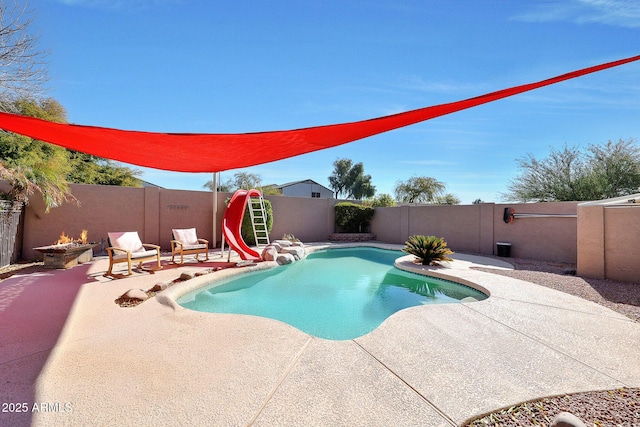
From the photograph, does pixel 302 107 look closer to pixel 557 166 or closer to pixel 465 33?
pixel 465 33

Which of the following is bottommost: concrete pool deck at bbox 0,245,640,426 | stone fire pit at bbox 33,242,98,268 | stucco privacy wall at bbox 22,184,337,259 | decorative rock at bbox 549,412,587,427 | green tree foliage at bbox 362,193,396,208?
concrete pool deck at bbox 0,245,640,426

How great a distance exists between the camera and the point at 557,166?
521 inches

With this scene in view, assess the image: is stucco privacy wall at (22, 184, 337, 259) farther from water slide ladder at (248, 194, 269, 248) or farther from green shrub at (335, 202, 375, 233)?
green shrub at (335, 202, 375, 233)

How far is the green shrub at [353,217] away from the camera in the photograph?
1346 centimetres

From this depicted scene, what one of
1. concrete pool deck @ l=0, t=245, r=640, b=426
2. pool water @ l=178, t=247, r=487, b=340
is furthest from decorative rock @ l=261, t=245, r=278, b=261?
concrete pool deck @ l=0, t=245, r=640, b=426

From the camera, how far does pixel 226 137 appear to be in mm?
3246

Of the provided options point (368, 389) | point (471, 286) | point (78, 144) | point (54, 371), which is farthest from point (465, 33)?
point (54, 371)

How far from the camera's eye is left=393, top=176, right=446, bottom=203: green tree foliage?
29250 millimetres

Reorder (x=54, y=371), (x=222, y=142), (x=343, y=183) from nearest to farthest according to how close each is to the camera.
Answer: (x=54, y=371) < (x=222, y=142) < (x=343, y=183)

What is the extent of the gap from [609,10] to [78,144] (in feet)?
25.5

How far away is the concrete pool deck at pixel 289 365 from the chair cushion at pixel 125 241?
7.18 ft

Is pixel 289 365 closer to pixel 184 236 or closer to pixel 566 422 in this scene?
pixel 566 422

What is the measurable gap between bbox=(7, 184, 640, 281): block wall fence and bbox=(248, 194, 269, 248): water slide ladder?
3.38 ft

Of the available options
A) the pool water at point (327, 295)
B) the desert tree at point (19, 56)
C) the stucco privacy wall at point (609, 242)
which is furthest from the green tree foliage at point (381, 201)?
the desert tree at point (19, 56)
